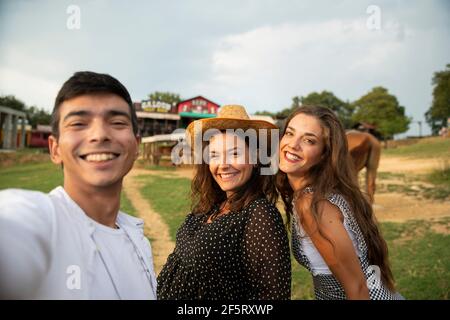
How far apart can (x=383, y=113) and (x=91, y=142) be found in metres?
37.5

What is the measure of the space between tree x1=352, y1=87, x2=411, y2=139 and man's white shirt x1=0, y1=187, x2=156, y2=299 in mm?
33499

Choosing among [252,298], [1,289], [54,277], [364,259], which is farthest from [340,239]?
[1,289]

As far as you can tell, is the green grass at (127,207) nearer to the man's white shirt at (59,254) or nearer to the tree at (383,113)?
the man's white shirt at (59,254)

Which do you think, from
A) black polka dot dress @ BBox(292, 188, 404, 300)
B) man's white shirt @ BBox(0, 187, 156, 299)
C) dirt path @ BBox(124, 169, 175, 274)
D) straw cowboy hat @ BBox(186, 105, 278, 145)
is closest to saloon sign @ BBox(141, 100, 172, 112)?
dirt path @ BBox(124, 169, 175, 274)

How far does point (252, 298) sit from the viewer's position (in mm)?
1503

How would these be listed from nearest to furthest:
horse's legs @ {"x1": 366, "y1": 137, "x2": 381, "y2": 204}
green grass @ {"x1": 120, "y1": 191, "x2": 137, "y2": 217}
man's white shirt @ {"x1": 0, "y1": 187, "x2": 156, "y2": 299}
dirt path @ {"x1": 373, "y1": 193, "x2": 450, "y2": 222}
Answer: man's white shirt @ {"x1": 0, "y1": 187, "x2": 156, "y2": 299} → dirt path @ {"x1": 373, "y1": 193, "x2": 450, "y2": 222} → green grass @ {"x1": 120, "y1": 191, "x2": 137, "y2": 217} → horse's legs @ {"x1": 366, "y1": 137, "x2": 381, "y2": 204}

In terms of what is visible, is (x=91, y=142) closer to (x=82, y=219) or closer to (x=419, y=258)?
(x=82, y=219)

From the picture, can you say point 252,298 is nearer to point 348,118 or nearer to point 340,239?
point 340,239

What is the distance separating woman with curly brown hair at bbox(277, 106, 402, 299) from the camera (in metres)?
1.54

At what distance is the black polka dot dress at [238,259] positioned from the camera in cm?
142

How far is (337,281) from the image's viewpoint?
1.66 meters

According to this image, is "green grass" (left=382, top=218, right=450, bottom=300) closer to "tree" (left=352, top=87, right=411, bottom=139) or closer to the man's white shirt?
the man's white shirt
